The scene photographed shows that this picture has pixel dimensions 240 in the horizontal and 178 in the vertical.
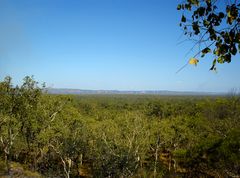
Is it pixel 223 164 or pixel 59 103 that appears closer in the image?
pixel 223 164

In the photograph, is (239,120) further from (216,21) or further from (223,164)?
(216,21)

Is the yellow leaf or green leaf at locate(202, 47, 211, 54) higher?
green leaf at locate(202, 47, 211, 54)

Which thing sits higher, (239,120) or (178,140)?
(239,120)

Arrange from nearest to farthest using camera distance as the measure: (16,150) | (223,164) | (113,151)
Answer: (223,164)
(113,151)
(16,150)

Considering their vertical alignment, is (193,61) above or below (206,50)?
below

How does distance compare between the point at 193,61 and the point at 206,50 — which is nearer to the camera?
the point at 193,61

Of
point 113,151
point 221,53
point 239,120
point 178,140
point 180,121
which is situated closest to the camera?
point 221,53

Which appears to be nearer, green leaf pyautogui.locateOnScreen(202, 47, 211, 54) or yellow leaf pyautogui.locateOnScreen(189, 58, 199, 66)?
yellow leaf pyautogui.locateOnScreen(189, 58, 199, 66)

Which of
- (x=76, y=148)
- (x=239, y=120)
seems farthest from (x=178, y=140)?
(x=76, y=148)

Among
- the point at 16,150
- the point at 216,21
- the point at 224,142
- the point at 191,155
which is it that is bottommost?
the point at 16,150

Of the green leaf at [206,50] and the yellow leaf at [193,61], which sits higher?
the green leaf at [206,50]

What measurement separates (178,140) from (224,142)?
34.0m

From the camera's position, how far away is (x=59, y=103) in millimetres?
34250

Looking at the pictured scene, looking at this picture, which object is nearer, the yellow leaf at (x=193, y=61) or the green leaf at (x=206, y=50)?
the yellow leaf at (x=193, y=61)
